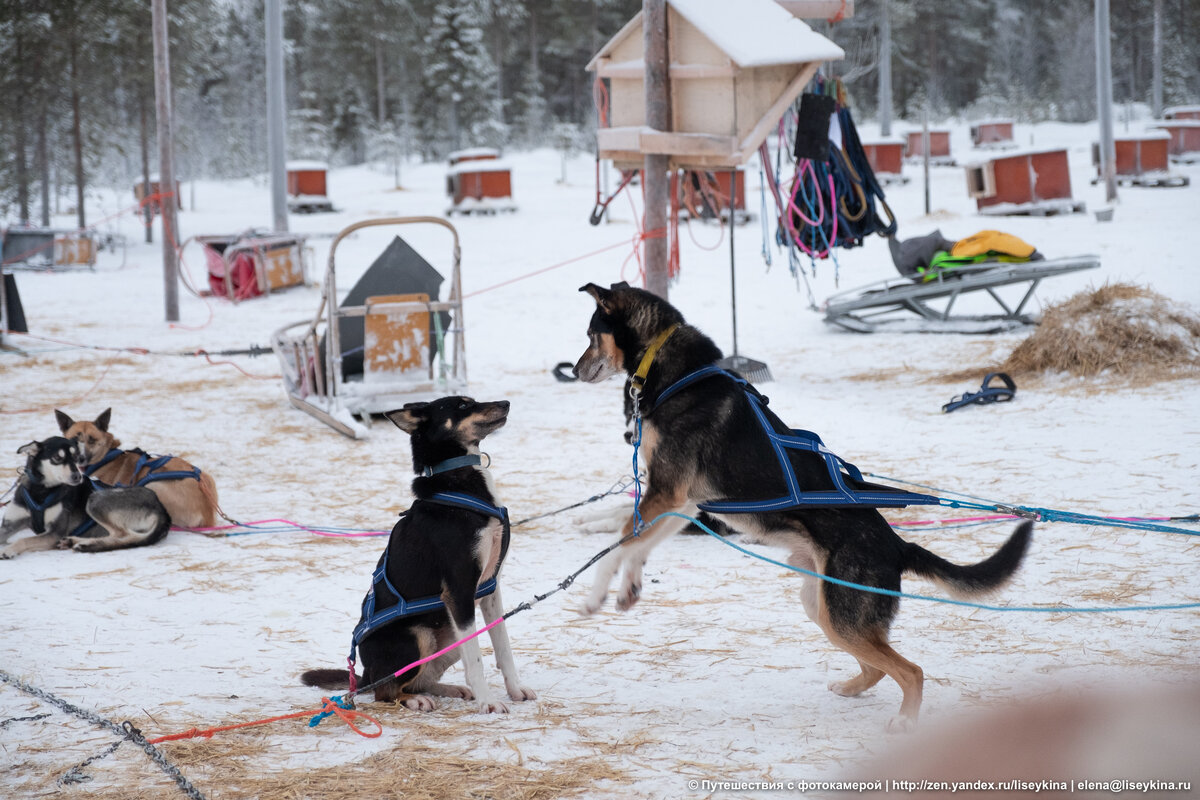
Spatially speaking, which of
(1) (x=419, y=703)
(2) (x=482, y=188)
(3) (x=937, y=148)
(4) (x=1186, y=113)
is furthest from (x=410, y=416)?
(4) (x=1186, y=113)

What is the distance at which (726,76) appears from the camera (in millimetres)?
7641

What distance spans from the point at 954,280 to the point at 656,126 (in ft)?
17.6

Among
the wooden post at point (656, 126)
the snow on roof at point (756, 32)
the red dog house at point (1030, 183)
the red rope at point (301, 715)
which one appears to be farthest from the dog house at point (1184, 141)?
the red rope at point (301, 715)

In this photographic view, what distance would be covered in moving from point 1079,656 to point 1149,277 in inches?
408

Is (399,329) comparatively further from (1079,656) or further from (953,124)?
(953,124)

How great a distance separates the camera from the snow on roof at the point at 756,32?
734 cm

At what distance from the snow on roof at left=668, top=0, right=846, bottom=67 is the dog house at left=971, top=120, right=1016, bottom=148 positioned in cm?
2777

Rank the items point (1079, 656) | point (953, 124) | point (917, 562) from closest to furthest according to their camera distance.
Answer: point (917, 562), point (1079, 656), point (953, 124)

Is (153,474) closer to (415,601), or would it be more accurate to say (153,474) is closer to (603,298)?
(415,601)

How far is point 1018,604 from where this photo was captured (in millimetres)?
4359

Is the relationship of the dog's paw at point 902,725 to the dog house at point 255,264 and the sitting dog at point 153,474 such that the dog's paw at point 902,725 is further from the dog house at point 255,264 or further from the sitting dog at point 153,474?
the dog house at point 255,264

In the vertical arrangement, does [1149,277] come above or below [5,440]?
above

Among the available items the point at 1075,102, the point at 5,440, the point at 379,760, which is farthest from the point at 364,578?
the point at 1075,102

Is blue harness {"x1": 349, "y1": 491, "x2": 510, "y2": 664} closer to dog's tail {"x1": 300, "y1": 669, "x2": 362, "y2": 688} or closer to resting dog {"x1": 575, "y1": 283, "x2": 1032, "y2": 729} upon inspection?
dog's tail {"x1": 300, "y1": 669, "x2": 362, "y2": 688}
